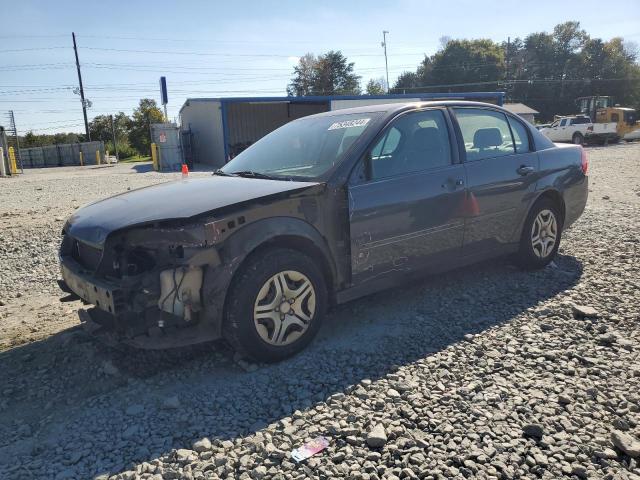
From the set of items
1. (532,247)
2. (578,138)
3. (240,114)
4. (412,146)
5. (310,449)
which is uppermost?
(240,114)

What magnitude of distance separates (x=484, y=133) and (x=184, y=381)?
345cm

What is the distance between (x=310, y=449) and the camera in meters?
Answer: 2.65

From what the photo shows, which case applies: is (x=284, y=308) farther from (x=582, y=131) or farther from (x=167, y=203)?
(x=582, y=131)

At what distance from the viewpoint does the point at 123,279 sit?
326 cm

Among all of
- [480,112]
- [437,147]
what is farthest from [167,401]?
[480,112]

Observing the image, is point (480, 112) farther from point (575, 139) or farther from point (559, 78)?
point (559, 78)

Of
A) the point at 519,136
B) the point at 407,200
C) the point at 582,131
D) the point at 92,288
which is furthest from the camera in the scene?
the point at 582,131

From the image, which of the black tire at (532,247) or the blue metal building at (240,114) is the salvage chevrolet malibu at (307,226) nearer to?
the black tire at (532,247)

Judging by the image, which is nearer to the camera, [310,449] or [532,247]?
[310,449]

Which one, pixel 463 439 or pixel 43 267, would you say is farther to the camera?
pixel 43 267

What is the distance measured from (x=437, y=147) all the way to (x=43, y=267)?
4.78 meters

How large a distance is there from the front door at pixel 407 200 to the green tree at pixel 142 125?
53.6m

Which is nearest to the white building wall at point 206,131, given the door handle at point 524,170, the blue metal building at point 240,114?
the blue metal building at point 240,114

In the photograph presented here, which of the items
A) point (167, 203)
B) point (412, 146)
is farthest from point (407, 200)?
point (167, 203)
